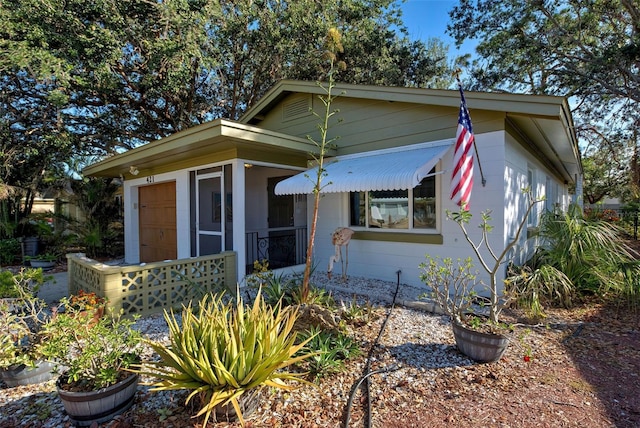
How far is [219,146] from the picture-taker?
714cm

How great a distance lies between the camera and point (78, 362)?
9.51ft

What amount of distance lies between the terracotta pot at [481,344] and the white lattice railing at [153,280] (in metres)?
4.55

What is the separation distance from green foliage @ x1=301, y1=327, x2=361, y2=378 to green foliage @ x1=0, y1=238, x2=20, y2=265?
1411 cm

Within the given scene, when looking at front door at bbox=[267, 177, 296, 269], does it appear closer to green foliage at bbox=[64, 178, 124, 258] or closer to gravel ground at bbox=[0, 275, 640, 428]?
gravel ground at bbox=[0, 275, 640, 428]

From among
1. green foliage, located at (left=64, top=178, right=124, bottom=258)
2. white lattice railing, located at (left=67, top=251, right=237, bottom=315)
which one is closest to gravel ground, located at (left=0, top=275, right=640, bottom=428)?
white lattice railing, located at (left=67, top=251, right=237, bottom=315)

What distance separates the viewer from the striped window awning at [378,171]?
568cm

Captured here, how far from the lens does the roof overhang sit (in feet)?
20.4

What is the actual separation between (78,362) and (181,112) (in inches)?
585

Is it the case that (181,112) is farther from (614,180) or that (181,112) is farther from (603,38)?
(614,180)

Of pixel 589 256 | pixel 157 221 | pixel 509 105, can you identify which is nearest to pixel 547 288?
pixel 589 256

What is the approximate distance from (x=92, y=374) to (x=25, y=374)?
125cm

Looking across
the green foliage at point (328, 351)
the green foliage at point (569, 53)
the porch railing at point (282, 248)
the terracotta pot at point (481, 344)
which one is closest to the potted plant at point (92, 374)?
the green foliage at point (328, 351)

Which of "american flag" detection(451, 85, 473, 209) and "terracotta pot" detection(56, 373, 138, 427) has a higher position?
"american flag" detection(451, 85, 473, 209)

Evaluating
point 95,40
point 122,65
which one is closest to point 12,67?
point 95,40
